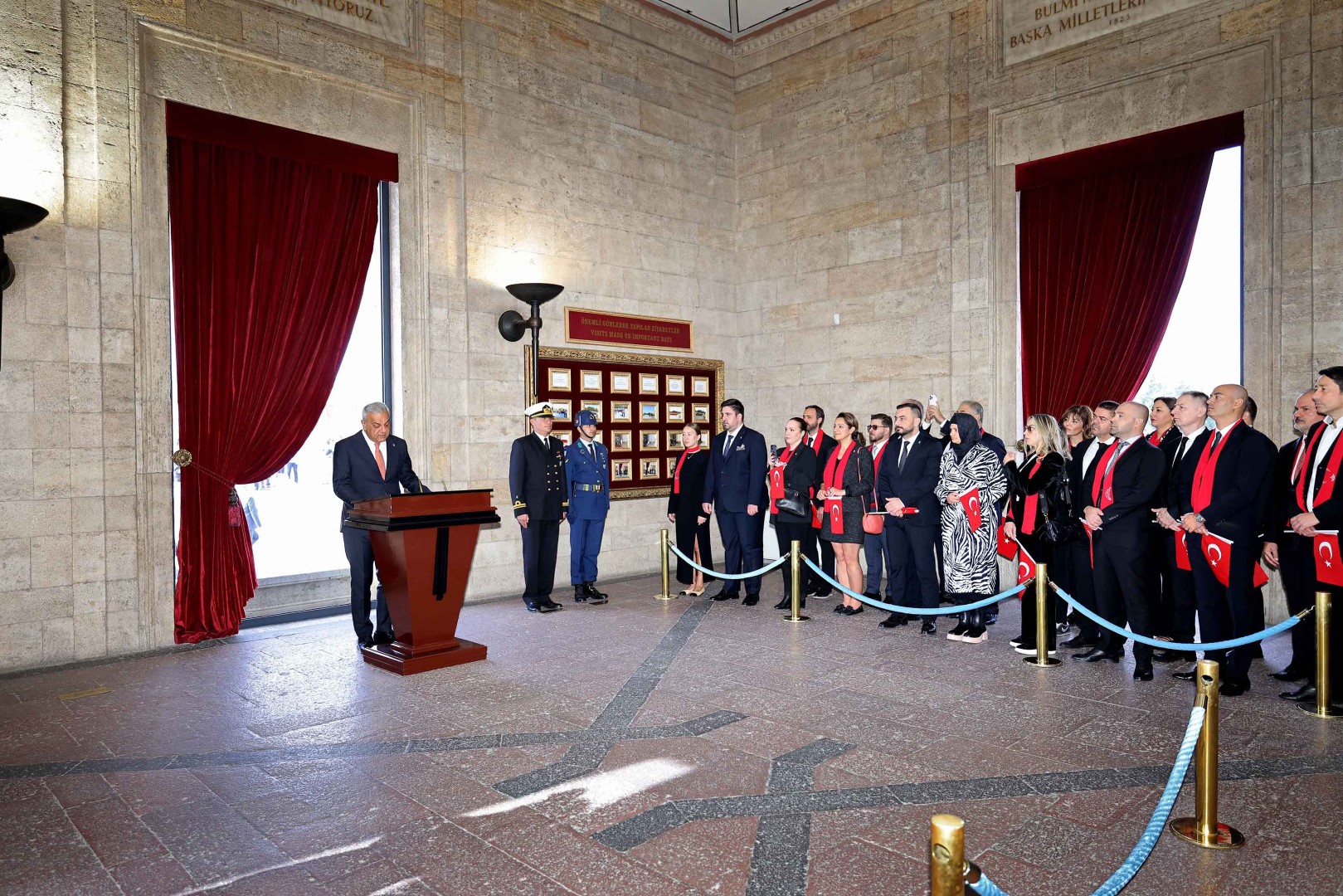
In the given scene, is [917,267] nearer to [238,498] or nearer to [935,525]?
[935,525]

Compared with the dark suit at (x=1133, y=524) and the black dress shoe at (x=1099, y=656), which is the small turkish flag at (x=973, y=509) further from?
the black dress shoe at (x=1099, y=656)

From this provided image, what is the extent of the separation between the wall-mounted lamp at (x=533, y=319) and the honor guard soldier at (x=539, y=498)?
1.02 metres

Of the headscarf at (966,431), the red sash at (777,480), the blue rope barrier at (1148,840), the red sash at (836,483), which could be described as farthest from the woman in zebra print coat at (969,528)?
the blue rope barrier at (1148,840)

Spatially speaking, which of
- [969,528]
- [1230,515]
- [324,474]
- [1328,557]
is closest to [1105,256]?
[969,528]

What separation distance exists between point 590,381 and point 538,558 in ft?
7.80

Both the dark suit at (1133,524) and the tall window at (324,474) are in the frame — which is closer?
the dark suit at (1133,524)

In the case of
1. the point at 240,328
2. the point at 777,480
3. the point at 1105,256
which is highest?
the point at 1105,256

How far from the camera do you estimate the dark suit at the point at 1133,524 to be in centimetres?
546

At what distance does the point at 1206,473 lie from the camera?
529cm

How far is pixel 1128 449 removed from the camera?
219 inches

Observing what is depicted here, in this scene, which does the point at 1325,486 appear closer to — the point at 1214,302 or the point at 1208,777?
the point at 1208,777

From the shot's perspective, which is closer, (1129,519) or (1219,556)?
(1219,556)

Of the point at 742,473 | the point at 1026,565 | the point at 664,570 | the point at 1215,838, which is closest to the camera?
the point at 1215,838

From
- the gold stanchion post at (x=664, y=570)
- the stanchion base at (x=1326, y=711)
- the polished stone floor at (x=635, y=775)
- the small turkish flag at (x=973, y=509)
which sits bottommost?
the polished stone floor at (x=635, y=775)
